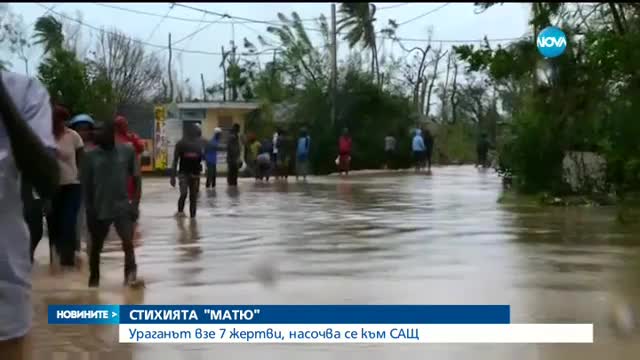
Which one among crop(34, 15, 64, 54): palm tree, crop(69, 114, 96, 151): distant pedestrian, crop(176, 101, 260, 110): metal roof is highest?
Result: crop(34, 15, 64, 54): palm tree

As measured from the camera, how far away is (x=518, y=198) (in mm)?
17781

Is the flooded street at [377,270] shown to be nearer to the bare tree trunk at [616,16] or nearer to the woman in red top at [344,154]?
the bare tree trunk at [616,16]

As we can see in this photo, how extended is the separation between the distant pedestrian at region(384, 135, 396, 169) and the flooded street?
61.2ft

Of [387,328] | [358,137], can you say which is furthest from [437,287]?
[358,137]

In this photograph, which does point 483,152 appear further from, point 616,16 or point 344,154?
point 616,16

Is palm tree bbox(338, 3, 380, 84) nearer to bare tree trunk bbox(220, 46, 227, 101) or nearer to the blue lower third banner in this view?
bare tree trunk bbox(220, 46, 227, 101)

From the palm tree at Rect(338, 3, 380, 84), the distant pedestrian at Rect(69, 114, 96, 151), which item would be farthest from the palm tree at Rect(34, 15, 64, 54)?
the distant pedestrian at Rect(69, 114, 96, 151)

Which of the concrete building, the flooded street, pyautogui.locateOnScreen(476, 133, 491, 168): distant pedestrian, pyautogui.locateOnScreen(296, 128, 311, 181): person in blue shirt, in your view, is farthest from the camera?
the concrete building

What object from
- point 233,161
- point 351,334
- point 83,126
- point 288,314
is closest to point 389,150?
point 233,161

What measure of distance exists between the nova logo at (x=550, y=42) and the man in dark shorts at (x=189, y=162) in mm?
5891

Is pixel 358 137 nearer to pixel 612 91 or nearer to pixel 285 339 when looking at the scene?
pixel 612 91

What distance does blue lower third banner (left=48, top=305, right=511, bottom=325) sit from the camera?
6.40 m

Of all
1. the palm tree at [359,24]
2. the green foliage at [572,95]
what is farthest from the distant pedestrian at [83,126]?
the palm tree at [359,24]

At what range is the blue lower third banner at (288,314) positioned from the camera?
6.40 m
